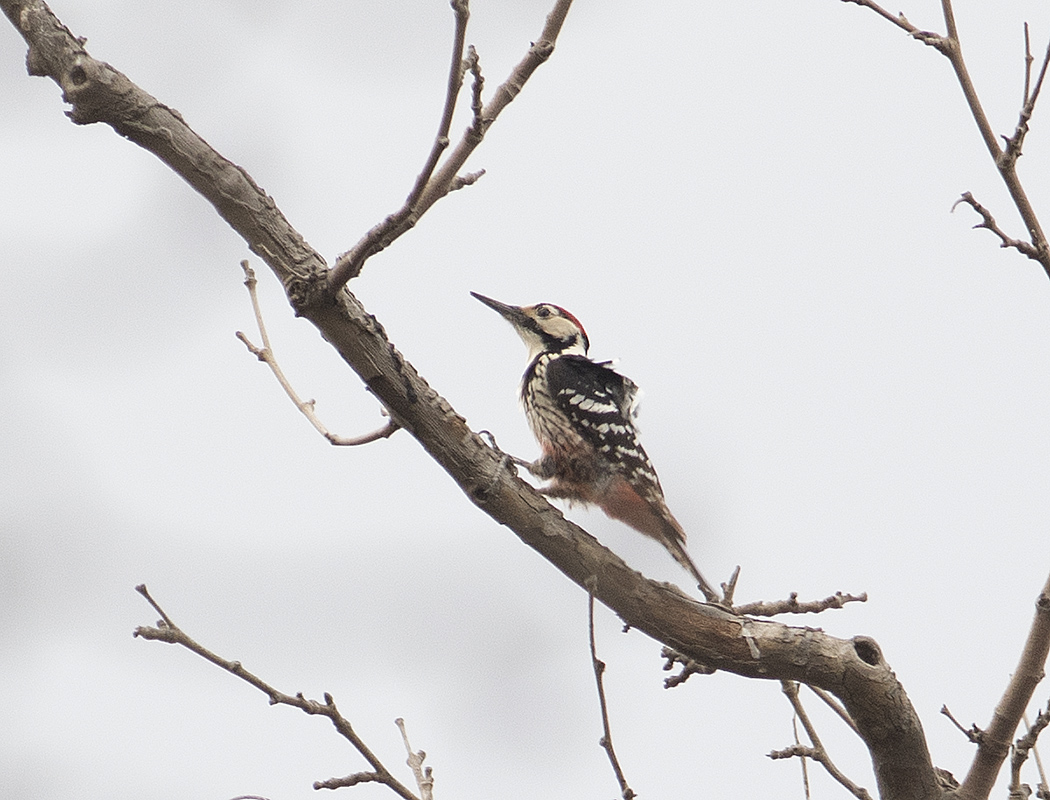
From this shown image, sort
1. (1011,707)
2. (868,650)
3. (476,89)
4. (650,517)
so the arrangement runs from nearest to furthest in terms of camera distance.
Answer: (476,89) < (1011,707) < (868,650) < (650,517)

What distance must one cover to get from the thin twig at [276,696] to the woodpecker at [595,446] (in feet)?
5.70

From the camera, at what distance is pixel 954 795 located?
2.95m

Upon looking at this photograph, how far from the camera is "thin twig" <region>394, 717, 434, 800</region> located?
9.29 ft

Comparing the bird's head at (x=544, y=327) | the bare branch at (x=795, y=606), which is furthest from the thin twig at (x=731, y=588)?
the bird's head at (x=544, y=327)

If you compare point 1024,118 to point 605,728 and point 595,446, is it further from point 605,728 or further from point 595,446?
point 595,446

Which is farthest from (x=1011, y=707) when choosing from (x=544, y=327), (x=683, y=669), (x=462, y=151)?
(x=544, y=327)

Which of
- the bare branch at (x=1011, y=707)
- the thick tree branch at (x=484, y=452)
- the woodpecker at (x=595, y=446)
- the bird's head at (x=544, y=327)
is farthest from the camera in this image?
the bird's head at (x=544, y=327)

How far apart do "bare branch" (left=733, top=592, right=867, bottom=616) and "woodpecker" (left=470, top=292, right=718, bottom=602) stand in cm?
77

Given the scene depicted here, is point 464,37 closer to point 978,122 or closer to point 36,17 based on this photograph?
point 36,17

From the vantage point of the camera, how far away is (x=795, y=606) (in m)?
3.20

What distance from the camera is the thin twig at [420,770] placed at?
9.29 ft

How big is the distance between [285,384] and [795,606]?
1.58 m

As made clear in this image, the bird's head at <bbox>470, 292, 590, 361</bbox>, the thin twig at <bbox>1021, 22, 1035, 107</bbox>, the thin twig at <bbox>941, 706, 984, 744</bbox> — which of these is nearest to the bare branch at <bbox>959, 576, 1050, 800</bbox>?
the thin twig at <bbox>941, 706, 984, 744</bbox>

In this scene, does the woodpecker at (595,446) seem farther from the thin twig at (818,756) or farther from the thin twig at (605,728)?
the thin twig at (605,728)
